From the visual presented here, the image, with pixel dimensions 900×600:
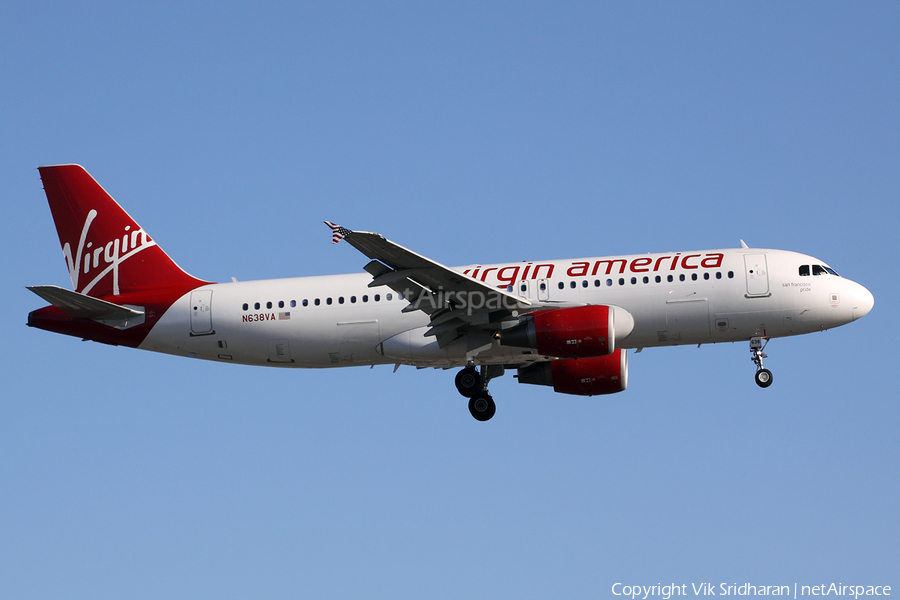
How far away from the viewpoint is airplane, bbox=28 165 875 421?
116 feet

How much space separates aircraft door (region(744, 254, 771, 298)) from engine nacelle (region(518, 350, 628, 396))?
18.1 feet

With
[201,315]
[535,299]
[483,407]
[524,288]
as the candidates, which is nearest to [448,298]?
[524,288]

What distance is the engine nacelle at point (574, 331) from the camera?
34.6 m

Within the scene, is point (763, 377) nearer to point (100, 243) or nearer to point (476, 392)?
point (476, 392)

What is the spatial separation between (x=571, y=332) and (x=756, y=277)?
6.77 meters

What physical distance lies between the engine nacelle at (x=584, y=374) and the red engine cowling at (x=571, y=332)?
155 inches

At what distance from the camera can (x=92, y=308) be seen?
38.6 m

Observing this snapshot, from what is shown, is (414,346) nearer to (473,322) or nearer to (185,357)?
(473,322)

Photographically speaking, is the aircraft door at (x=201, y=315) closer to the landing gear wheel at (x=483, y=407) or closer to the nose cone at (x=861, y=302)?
the landing gear wheel at (x=483, y=407)

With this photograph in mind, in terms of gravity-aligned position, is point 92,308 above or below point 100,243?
below

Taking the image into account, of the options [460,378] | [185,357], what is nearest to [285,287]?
[185,357]

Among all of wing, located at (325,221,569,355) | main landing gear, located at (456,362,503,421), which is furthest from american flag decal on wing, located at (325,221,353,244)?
main landing gear, located at (456,362,503,421)

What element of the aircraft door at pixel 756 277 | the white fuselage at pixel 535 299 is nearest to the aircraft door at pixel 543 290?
the white fuselage at pixel 535 299

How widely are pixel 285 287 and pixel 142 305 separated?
5338mm
